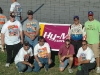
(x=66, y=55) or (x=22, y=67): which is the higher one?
(x=66, y=55)

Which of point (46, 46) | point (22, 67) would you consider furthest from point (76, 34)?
point (22, 67)

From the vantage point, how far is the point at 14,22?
11016mm

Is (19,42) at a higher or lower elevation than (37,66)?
higher

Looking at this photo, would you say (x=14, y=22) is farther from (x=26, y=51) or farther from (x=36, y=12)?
(x=36, y=12)

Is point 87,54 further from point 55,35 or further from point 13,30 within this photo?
point 13,30

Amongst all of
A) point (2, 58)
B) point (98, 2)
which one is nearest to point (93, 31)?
point (2, 58)

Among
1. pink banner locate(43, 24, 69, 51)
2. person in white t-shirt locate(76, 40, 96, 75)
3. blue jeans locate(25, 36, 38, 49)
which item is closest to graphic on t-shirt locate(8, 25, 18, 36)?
blue jeans locate(25, 36, 38, 49)

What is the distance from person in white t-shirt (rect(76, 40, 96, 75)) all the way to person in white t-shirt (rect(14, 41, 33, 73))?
1.64 meters

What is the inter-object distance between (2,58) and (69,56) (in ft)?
8.84

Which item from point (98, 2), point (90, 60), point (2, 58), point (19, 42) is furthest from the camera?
point (98, 2)

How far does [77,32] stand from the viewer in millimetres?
10914

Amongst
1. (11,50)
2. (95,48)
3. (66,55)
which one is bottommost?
(66,55)

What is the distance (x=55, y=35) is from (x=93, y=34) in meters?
1.83

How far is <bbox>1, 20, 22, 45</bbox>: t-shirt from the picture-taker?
35.9 feet
